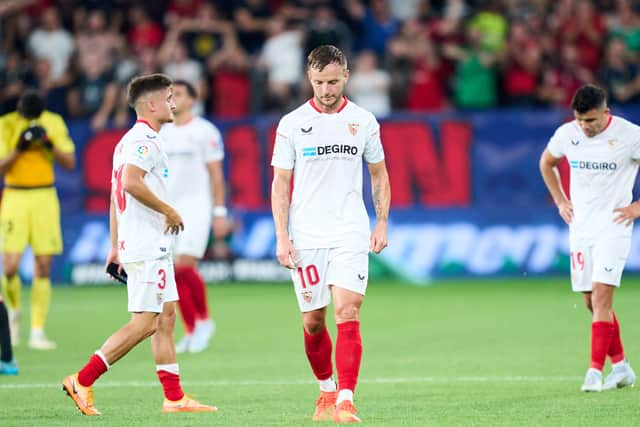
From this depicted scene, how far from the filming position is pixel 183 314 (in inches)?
544

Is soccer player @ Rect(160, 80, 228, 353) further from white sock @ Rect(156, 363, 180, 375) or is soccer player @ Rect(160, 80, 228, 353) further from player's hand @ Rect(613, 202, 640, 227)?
player's hand @ Rect(613, 202, 640, 227)

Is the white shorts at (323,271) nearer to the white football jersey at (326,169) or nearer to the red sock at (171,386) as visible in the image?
the white football jersey at (326,169)

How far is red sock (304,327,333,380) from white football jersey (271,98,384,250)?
663mm

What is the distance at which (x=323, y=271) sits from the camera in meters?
8.97

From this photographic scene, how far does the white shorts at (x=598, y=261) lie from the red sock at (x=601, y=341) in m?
0.34

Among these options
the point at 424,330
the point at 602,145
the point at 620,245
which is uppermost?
the point at 602,145

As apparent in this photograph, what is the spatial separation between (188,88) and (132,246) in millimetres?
4723

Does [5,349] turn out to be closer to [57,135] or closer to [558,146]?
[57,135]

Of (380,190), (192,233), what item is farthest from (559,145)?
(192,233)

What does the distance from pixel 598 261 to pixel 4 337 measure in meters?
5.13

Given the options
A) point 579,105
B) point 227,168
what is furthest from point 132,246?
point 227,168

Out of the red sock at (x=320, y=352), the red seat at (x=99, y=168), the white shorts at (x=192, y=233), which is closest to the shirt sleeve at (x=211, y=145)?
the white shorts at (x=192, y=233)

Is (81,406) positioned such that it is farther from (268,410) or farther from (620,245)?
(620,245)

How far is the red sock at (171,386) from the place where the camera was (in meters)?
9.48
